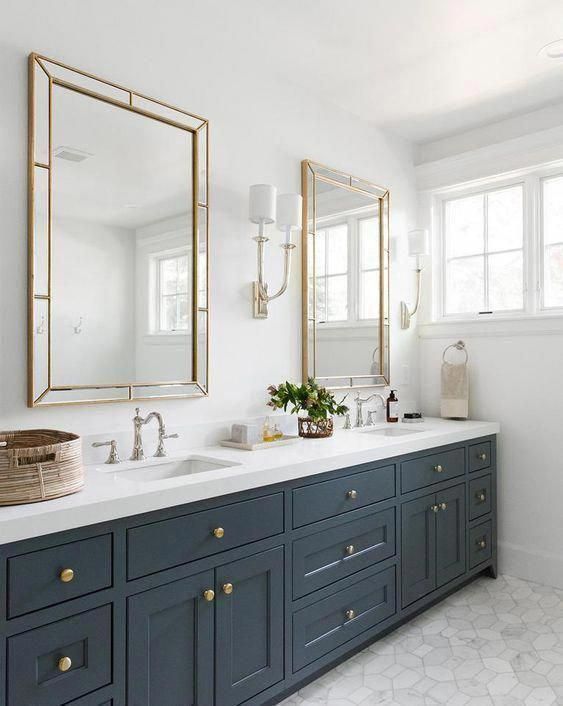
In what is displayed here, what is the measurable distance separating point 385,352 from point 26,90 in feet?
7.34

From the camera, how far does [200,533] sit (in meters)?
1.74

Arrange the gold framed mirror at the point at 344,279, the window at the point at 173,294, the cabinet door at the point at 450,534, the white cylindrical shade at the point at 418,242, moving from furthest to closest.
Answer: the white cylindrical shade at the point at 418,242 → the gold framed mirror at the point at 344,279 → the cabinet door at the point at 450,534 → the window at the point at 173,294

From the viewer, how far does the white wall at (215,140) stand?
6.15ft

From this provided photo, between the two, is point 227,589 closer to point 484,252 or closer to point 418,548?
point 418,548

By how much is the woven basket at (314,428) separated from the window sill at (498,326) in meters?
1.26

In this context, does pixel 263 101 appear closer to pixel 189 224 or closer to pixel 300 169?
pixel 300 169

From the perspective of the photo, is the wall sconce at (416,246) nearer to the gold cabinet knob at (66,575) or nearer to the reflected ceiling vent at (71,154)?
the reflected ceiling vent at (71,154)

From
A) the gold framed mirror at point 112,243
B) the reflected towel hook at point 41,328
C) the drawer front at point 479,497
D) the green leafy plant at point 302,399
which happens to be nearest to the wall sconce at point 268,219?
the gold framed mirror at point 112,243

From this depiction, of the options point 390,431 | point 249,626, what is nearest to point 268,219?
point 390,431

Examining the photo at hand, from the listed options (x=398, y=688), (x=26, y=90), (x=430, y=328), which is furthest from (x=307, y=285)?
(x=398, y=688)

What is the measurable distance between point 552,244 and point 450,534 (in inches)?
66.3

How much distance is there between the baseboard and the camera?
3.11 meters

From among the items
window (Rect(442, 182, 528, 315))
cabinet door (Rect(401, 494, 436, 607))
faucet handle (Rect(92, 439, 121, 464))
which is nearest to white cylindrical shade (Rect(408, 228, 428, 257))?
window (Rect(442, 182, 528, 315))

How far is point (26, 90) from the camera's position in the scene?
1.89 metres
